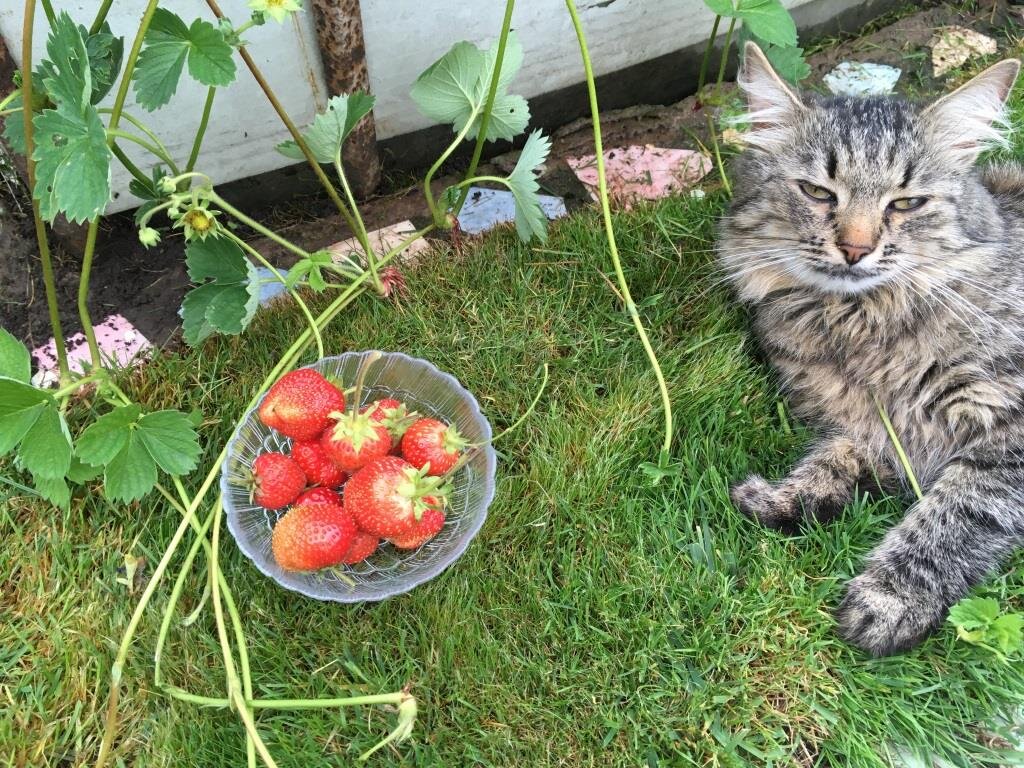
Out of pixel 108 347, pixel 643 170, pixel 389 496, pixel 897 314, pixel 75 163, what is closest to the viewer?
pixel 75 163

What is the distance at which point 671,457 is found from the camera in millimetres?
2070

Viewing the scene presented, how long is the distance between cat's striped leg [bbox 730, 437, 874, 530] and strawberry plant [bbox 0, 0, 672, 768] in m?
0.31

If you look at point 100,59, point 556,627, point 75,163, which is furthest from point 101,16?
point 556,627

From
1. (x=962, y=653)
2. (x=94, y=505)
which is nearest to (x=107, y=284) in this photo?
(x=94, y=505)

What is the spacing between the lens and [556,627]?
71.2 inches

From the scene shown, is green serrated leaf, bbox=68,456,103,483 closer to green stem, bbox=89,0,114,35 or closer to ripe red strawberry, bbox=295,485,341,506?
ripe red strawberry, bbox=295,485,341,506

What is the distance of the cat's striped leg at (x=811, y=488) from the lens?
1.98m

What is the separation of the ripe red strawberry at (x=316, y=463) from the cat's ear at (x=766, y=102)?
4.42 feet

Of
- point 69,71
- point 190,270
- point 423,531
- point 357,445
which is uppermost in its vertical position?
point 69,71

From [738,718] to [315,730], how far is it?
0.93m

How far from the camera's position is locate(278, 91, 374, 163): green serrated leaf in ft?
5.94

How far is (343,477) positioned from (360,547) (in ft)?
0.56

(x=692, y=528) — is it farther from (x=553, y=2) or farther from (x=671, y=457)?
(x=553, y=2)

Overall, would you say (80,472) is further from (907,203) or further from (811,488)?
(907,203)
